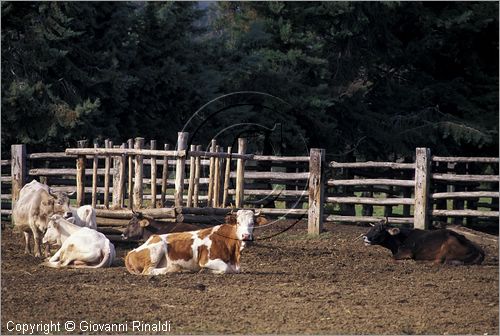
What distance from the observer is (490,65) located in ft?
97.1

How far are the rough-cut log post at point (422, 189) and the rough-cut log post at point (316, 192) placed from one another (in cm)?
177

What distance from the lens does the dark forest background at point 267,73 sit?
2228cm

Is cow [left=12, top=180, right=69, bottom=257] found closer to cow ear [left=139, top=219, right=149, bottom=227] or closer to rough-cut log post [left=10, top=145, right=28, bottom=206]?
cow ear [left=139, top=219, right=149, bottom=227]

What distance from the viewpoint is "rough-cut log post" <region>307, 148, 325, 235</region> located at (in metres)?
17.5

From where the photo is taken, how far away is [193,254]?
12359mm

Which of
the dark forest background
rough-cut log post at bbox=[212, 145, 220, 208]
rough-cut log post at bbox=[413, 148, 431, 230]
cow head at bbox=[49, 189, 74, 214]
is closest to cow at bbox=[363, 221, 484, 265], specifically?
rough-cut log post at bbox=[413, 148, 431, 230]

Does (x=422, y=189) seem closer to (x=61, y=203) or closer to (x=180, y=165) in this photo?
(x=180, y=165)

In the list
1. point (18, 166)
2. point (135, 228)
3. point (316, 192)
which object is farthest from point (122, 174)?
point (18, 166)

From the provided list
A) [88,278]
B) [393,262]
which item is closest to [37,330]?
[88,278]

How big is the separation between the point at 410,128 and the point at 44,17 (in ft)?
36.2

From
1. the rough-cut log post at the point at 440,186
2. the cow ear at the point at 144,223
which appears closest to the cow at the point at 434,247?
the cow ear at the point at 144,223

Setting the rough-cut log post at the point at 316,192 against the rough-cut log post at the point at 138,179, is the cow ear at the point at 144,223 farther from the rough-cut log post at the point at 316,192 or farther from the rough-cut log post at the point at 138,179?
the rough-cut log post at the point at 316,192

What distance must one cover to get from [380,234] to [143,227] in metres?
3.68

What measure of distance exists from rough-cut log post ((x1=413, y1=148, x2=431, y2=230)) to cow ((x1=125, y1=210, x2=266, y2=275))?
609 centimetres
